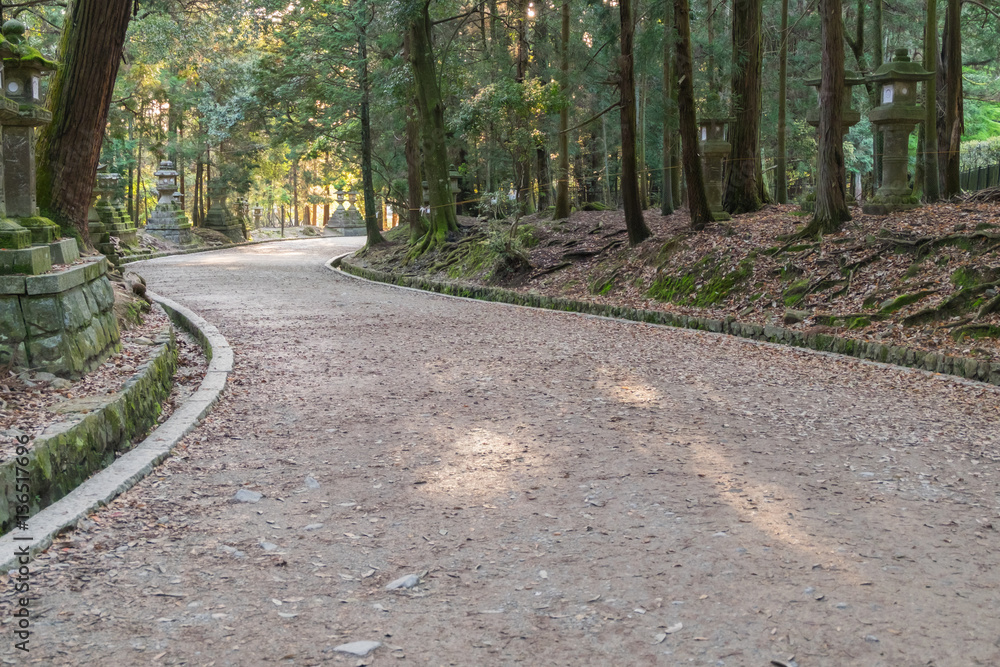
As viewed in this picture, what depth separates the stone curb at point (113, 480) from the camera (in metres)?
4.01

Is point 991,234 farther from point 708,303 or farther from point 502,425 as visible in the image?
point 502,425

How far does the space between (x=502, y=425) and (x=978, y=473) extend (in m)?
3.15

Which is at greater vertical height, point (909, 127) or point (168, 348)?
point (909, 127)

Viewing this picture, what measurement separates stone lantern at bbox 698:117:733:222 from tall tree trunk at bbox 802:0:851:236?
315 centimetres

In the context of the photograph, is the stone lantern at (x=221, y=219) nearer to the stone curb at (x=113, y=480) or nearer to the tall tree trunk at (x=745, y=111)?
the tall tree trunk at (x=745, y=111)

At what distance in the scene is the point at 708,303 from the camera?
12.6 metres

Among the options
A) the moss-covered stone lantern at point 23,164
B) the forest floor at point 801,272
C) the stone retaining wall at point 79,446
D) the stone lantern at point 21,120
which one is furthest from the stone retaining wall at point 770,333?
the stone lantern at point 21,120

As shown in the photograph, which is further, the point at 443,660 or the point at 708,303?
the point at 708,303

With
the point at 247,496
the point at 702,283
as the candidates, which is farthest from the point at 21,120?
the point at 702,283

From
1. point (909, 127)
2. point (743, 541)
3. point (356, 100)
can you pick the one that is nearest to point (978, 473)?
point (743, 541)

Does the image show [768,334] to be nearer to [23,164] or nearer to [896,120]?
[896,120]

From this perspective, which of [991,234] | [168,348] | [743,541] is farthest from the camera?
[991,234]

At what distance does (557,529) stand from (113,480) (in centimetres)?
257

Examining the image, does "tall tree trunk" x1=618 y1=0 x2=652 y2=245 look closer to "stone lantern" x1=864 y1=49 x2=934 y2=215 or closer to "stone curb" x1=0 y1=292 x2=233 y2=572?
"stone lantern" x1=864 y1=49 x2=934 y2=215
